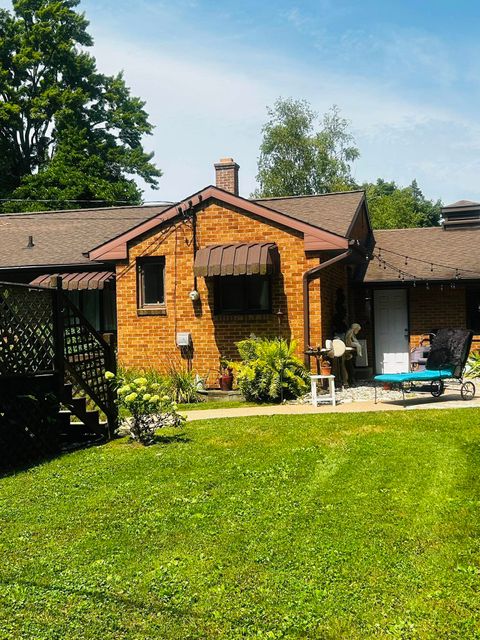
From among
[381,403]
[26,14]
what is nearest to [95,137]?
[26,14]

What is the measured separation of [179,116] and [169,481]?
1208cm

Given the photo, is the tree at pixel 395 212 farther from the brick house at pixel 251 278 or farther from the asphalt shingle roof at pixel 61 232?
the brick house at pixel 251 278

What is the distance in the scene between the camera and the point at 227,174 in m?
20.4

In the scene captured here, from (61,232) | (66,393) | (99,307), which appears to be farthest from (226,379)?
(61,232)

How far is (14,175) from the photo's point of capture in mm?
41312

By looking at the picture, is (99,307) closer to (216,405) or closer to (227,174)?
(227,174)

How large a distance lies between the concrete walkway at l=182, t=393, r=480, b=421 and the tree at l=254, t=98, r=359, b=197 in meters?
33.0

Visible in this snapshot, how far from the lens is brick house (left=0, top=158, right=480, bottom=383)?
15152 mm

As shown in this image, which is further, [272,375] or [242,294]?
[242,294]

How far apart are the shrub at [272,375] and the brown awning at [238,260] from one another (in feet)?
5.49

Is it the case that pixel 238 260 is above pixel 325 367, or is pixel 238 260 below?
above

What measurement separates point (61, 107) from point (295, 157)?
14540mm

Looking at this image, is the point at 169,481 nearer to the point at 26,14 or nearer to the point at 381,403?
the point at 381,403

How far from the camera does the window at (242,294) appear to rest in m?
15.6
